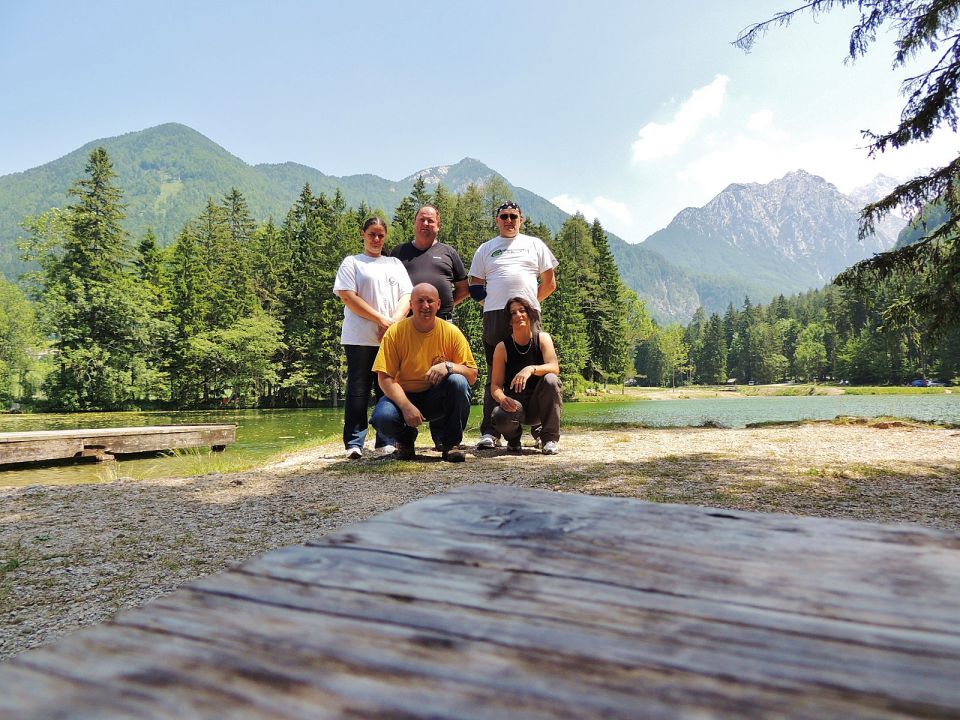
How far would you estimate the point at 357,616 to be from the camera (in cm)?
67

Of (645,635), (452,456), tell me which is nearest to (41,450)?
(452,456)

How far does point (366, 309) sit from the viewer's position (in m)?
5.39

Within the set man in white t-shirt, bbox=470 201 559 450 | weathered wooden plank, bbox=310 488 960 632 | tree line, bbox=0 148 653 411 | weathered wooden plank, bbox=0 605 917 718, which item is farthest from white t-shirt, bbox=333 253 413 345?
tree line, bbox=0 148 653 411

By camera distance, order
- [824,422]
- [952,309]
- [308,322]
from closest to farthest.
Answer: [952,309]
[824,422]
[308,322]

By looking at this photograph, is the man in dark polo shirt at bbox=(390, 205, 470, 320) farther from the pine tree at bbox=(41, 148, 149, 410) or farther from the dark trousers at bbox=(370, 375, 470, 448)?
the pine tree at bbox=(41, 148, 149, 410)

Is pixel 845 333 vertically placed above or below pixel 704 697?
above

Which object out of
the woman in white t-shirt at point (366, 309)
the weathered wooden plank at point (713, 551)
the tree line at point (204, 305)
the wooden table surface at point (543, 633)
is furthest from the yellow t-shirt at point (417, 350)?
the tree line at point (204, 305)

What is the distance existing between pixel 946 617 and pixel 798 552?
0.22 m

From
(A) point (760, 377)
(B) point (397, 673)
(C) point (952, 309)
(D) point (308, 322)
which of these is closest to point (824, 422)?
(C) point (952, 309)

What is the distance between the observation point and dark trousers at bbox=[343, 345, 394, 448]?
18.0 feet

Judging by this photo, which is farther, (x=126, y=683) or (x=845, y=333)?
(x=845, y=333)

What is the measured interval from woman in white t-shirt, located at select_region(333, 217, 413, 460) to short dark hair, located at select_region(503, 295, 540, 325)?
1.03 m

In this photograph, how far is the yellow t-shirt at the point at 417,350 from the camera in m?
4.88

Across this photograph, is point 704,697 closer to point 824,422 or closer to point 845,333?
point 824,422
